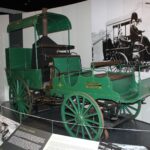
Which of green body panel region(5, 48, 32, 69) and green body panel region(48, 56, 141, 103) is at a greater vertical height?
green body panel region(5, 48, 32, 69)

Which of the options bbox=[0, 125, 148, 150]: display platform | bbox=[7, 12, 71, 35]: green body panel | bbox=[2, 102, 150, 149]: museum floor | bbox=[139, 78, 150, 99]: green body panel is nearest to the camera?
bbox=[0, 125, 148, 150]: display platform

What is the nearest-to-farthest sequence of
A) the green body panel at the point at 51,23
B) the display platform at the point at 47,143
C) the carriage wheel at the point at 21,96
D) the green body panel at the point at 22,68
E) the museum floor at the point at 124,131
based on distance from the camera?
the display platform at the point at 47,143, the museum floor at the point at 124,131, the green body panel at the point at 22,68, the carriage wheel at the point at 21,96, the green body panel at the point at 51,23

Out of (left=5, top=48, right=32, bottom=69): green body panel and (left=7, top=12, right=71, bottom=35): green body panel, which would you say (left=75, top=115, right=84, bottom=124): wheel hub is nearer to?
(left=7, top=12, right=71, bottom=35): green body panel

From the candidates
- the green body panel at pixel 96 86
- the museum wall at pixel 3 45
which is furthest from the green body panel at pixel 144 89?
the museum wall at pixel 3 45

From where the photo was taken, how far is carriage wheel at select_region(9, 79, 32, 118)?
4.26 m

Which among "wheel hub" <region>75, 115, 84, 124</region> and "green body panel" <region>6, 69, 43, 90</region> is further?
"green body panel" <region>6, 69, 43, 90</region>

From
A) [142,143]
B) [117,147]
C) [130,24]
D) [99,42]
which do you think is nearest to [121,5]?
[130,24]

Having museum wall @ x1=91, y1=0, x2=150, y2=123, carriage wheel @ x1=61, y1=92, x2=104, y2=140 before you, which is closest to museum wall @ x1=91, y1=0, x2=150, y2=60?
museum wall @ x1=91, y1=0, x2=150, y2=123

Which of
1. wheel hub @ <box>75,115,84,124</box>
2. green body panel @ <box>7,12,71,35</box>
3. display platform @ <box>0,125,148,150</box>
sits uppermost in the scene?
green body panel @ <box>7,12,71,35</box>

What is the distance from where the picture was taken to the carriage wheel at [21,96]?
4.26 meters

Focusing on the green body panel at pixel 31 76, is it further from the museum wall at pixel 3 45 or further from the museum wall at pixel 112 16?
the museum wall at pixel 3 45

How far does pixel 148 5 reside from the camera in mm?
4254

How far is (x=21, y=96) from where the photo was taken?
4523 millimetres

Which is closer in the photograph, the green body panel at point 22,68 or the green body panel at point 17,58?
the green body panel at point 22,68
